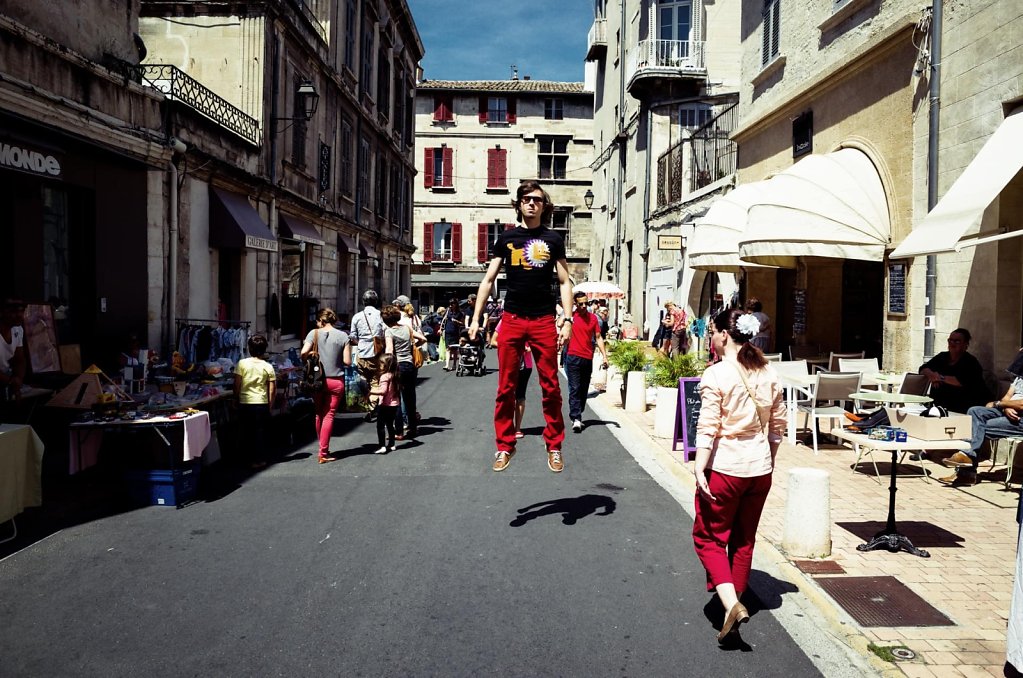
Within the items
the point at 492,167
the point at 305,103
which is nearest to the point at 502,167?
the point at 492,167

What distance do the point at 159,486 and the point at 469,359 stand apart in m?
13.5

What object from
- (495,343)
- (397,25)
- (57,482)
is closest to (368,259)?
(397,25)

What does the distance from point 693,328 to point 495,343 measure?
1672 cm

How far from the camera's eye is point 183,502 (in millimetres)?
7289

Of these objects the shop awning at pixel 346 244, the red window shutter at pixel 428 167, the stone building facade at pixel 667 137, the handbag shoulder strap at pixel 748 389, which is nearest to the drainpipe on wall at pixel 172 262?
the handbag shoulder strap at pixel 748 389

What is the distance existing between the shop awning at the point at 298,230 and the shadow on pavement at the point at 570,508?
13236 mm

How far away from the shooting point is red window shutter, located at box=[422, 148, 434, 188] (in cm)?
5016

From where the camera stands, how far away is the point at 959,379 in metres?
9.19

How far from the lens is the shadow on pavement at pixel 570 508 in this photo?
676cm

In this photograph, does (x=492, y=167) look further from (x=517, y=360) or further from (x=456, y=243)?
(x=517, y=360)

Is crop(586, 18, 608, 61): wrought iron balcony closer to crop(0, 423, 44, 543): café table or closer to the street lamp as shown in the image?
the street lamp

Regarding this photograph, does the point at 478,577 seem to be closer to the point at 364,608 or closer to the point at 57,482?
the point at 364,608

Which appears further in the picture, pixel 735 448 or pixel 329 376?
pixel 329 376

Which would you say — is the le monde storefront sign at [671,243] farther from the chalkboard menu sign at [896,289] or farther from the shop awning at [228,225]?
the shop awning at [228,225]
